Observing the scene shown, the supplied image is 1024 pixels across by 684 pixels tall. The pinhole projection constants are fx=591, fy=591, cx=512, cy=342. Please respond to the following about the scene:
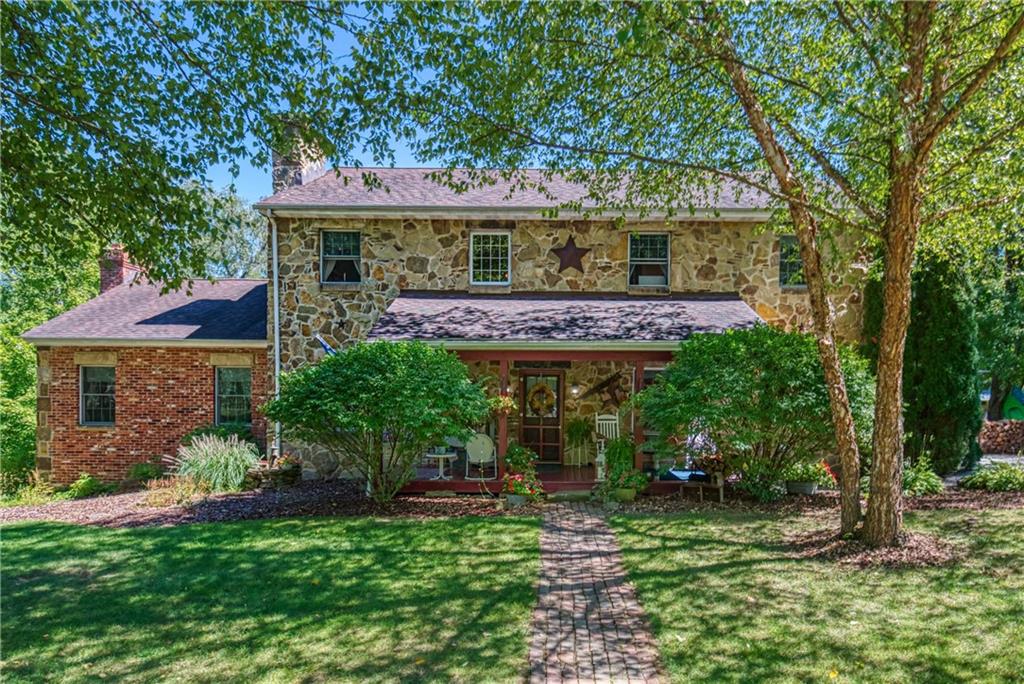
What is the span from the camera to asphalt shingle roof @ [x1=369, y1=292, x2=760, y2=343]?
9.88 m

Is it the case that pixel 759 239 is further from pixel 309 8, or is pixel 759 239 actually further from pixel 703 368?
pixel 309 8

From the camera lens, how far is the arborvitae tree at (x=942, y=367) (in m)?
10.4

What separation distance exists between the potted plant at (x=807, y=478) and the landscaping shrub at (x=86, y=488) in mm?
12822

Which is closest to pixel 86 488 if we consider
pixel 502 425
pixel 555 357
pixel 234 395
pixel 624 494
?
pixel 234 395

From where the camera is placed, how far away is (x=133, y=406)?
12.3 meters

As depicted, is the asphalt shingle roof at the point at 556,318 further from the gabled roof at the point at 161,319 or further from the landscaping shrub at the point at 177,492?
the landscaping shrub at the point at 177,492

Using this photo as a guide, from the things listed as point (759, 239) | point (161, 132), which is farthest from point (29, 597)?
point (759, 239)

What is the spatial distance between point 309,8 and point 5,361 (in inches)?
661

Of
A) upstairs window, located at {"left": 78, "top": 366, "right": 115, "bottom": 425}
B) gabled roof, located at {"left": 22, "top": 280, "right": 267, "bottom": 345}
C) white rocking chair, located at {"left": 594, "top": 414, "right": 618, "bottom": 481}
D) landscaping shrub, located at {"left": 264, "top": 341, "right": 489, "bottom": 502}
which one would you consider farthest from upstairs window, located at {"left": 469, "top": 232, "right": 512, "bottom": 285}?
upstairs window, located at {"left": 78, "top": 366, "right": 115, "bottom": 425}

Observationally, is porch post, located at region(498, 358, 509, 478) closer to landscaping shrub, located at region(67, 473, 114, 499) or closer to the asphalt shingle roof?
the asphalt shingle roof

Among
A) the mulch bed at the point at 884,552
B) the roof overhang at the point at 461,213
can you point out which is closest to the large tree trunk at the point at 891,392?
the mulch bed at the point at 884,552

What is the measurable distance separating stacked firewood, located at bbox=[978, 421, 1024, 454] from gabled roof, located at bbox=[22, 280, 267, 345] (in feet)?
56.2

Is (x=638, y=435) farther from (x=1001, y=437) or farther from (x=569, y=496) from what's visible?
(x=1001, y=437)

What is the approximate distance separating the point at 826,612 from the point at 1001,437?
1362 centimetres
